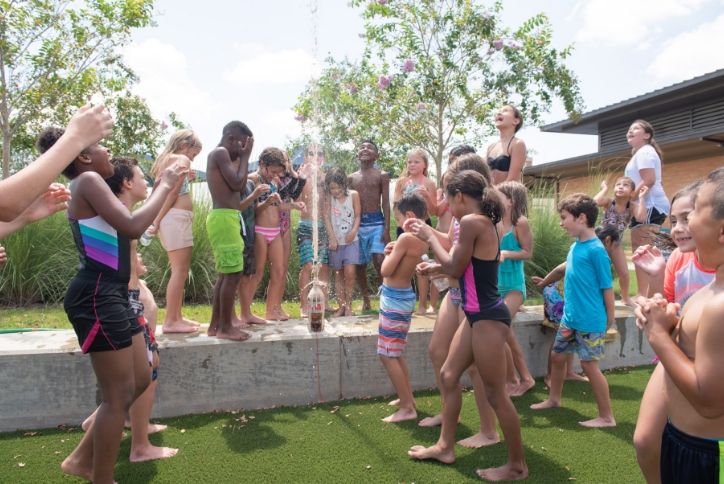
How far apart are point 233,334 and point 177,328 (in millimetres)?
635

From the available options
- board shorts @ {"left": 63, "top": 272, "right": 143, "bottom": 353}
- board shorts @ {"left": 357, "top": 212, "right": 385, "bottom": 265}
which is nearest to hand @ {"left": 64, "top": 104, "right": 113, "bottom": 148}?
board shorts @ {"left": 63, "top": 272, "right": 143, "bottom": 353}

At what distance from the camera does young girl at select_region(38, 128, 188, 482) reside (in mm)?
2756

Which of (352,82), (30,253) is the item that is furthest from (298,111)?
(30,253)

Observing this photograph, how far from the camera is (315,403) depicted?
446 centimetres

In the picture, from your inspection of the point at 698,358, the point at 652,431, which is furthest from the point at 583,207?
the point at 698,358

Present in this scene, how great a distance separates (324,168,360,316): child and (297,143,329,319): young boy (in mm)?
138

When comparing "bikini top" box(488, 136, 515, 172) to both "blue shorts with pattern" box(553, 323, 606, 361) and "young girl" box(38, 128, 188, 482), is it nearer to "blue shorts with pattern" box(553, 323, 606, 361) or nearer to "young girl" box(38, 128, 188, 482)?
"blue shorts with pattern" box(553, 323, 606, 361)

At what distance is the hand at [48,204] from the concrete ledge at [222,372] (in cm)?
159

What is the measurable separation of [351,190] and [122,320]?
386 cm

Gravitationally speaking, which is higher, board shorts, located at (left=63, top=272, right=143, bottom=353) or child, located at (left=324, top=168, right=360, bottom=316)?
child, located at (left=324, top=168, right=360, bottom=316)

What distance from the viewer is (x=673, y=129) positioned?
17641 mm

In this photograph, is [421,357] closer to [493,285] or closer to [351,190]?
[493,285]

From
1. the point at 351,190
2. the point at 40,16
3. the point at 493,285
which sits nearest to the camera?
the point at 493,285

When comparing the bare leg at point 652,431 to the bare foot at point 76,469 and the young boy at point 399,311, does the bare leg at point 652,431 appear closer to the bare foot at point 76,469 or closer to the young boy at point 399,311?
the young boy at point 399,311
